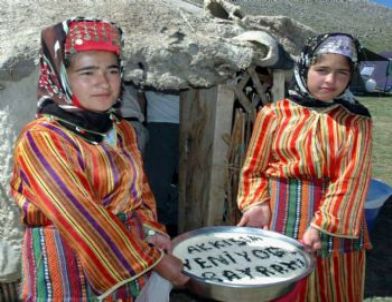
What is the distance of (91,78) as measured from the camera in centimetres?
164

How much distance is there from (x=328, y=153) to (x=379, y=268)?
2.59 meters

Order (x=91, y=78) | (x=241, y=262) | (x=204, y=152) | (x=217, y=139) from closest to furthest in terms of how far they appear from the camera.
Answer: (x=91, y=78), (x=241, y=262), (x=217, y=139), (x=204, y=152)

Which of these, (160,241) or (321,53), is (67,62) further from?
(321,53)

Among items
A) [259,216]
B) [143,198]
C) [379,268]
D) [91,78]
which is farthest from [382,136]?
[91,78]

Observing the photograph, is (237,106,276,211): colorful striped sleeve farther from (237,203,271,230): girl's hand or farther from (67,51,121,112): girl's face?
(67,51,121,112): girl's face

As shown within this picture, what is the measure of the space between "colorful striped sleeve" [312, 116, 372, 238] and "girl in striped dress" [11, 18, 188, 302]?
80cm

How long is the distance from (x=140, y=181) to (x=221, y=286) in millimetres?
474

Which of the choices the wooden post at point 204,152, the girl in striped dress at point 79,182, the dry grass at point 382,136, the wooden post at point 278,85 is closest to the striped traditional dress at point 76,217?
the girl in striped dress at point 79,182

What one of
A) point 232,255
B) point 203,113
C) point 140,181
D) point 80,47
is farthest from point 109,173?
point 203,113

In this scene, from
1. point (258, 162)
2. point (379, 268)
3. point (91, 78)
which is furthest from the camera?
point (379, 268)

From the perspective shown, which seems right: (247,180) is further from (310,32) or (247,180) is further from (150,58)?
(310,32)

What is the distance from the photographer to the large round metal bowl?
6.16 ft

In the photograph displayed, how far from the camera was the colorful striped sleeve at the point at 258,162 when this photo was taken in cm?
234

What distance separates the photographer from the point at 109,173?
1.64m
